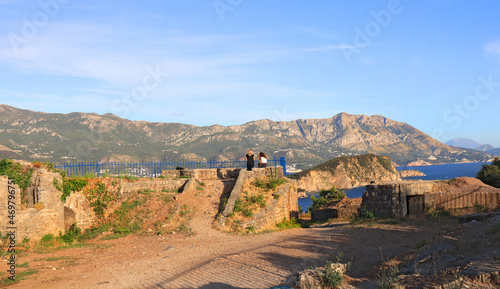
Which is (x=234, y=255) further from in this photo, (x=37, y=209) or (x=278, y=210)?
(x=278, y=210)

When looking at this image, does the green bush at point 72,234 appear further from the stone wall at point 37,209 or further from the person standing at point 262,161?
the person standing at point 262,161

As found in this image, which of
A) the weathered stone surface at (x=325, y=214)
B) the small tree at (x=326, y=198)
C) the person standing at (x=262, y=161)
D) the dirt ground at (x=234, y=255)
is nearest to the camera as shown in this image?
the dirt ground at (x=234, y=255)

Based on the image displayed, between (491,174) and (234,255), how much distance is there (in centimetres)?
2491

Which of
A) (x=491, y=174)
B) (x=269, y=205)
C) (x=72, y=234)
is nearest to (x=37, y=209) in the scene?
(x=72, y=234)

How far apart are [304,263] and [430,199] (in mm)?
10591

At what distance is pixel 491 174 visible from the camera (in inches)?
1080

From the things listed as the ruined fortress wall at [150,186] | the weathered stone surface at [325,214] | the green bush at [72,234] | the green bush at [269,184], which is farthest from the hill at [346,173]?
the green bush at [72,234]

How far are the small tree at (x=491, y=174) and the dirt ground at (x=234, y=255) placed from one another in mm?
14002

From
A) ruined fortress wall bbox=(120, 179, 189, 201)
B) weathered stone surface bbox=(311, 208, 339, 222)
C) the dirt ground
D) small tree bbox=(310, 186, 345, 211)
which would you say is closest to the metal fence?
ruined fortress wall bbox=(120, 179, 189, 201)

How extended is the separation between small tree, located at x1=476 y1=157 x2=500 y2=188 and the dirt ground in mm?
14002

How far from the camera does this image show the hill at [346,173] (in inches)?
5797

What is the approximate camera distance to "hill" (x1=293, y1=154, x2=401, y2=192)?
483ft

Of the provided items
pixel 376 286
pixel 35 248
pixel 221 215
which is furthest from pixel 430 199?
pixel 35 248

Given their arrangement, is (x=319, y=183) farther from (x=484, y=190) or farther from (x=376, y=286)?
(x=376, y=286)
